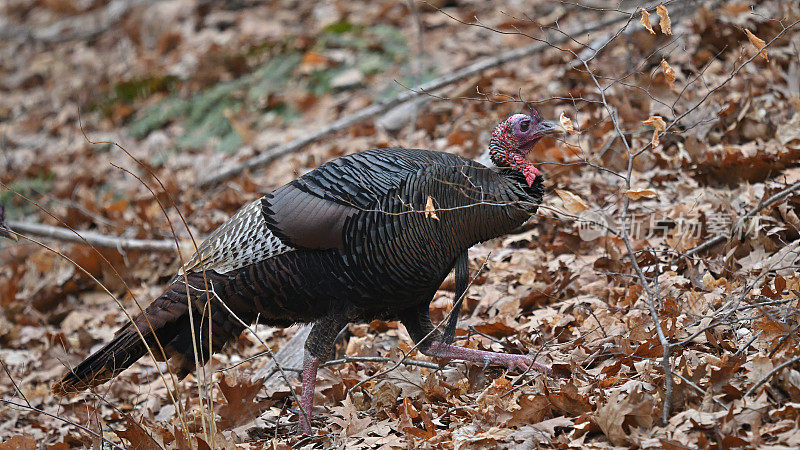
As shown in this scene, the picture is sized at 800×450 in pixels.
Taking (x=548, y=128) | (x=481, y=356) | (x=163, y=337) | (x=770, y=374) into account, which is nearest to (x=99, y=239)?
(x=163, y=337)

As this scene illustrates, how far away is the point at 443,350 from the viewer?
12.7 ft

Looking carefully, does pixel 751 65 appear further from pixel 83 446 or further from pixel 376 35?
pixel 83 446

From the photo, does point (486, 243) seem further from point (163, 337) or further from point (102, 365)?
point (102, 365)

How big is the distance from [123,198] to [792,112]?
6099 millimetres

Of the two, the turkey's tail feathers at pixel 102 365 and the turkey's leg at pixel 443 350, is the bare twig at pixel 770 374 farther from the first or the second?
the turkey's tail feathers at pixel 102 365

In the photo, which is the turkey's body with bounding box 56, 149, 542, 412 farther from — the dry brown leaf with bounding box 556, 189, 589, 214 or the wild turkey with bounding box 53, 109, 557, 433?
the dry brown leaf with bounding box 556, 189, 589, 214

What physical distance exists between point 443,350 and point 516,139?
3.81ft

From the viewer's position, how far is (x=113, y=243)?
634 centimetres

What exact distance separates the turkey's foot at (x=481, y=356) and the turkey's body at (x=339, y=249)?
0.25 metres

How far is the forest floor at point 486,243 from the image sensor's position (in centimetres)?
308

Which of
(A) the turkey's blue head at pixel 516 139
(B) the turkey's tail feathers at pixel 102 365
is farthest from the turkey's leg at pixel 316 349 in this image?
(A) the turkey's blue head at pixel 516 139

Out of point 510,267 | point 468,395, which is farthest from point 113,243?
point 468,395
